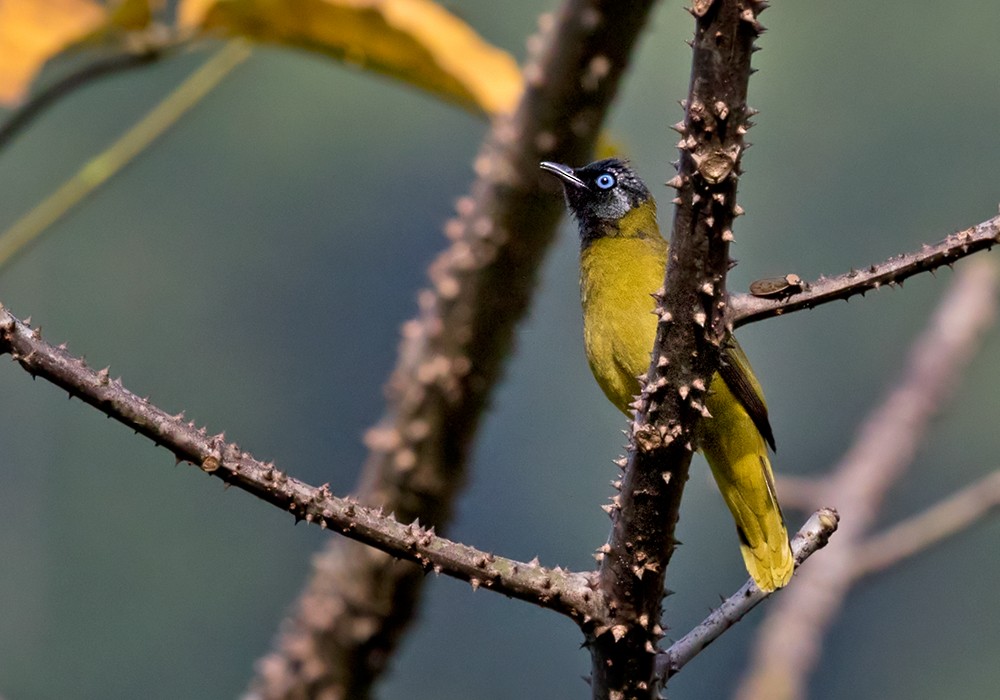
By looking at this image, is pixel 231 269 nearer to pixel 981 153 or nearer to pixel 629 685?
pixel 981 153

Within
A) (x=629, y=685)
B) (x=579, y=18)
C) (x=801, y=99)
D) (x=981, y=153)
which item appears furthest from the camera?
(x=801, y=99)

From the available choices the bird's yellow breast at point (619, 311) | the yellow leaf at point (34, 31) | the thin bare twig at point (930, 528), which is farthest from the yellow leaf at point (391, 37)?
the thin bare twig at point (930, 528)

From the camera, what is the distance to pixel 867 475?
162 inches

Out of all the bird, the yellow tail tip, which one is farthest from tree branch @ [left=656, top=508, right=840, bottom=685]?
the bird

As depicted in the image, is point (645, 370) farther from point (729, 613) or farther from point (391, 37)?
point (391, 37)

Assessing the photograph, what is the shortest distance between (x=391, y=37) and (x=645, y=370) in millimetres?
996

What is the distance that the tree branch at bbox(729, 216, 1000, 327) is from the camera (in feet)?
5.12

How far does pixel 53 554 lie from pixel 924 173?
11.9 m

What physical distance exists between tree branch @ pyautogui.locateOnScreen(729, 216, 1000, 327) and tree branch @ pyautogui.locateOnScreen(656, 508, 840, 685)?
0.51 meters

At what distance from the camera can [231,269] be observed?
16000 millimetres

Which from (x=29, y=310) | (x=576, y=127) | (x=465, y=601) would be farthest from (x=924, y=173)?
(x=576, y=127)

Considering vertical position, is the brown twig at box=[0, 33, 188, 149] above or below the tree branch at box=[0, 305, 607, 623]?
above

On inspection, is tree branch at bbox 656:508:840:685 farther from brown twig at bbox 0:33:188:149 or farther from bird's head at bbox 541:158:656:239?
brown twig at bbox 0:33:188:149

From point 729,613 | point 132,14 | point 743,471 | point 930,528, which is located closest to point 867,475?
point 930,528
